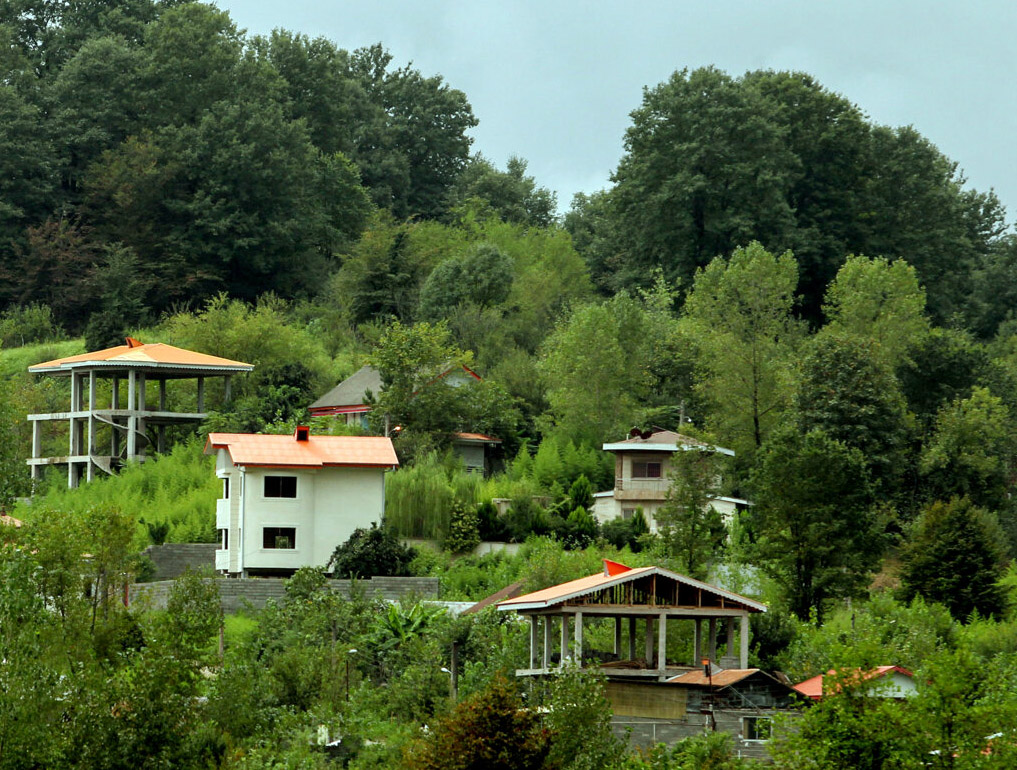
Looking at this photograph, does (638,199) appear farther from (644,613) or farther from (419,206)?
(644,613)

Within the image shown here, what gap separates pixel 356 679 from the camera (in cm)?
4003

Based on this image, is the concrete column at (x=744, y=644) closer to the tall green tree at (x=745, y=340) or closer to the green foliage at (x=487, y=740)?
the green foliage at (x=487, y=740)

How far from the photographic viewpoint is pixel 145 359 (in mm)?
62531

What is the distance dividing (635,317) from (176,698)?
37.5 m

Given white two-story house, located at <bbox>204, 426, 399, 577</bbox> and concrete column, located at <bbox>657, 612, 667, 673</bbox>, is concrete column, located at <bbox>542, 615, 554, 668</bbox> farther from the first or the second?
white two-story house, located at <bbox>204, 426, 399, 577</bbox>

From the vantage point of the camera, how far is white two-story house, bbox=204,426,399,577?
53.1 metres

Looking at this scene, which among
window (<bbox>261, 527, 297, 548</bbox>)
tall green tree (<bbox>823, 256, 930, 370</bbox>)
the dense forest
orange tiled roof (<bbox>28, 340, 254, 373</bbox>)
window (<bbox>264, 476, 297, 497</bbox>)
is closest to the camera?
the dense forest

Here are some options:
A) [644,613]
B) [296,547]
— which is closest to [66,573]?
[644,613]

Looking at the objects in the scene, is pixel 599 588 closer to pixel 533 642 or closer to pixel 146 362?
pixel 533 642

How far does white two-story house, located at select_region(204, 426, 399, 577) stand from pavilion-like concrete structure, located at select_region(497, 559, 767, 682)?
48.2ft

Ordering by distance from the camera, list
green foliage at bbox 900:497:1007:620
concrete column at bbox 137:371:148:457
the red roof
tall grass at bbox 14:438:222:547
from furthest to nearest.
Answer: concrete column at bbox 137:371:148:457, tall grass at bbox 14:438:222:547, green foliage at bbox 900:497:1007:620, the red roof

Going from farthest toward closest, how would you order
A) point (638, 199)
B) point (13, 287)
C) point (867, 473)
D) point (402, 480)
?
point (13, 287) < point (638, 199) < point (402, 480) < point (867, 473)

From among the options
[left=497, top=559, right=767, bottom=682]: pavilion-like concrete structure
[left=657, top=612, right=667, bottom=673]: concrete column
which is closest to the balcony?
[left=497, top=559, right=767, bottom=682]: pavilion-like concrete structure

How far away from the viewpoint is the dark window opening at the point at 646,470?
192 feet
